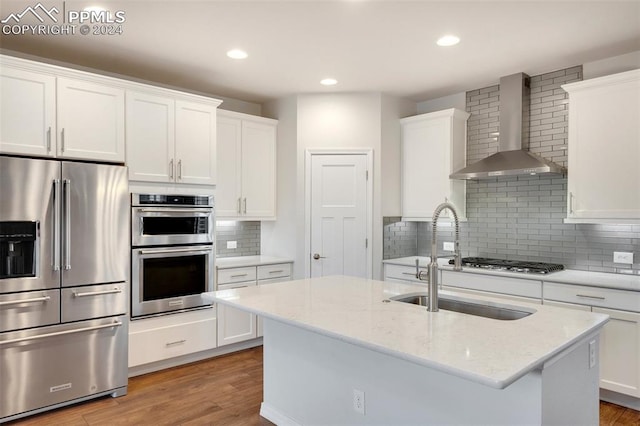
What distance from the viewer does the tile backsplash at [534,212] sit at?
3.58m

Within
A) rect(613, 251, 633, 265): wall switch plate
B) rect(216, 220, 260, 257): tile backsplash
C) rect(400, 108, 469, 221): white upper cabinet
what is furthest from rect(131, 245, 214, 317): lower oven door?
rect(613, 251, 633, 265): wall switch plate

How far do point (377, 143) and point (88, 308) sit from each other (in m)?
3.02

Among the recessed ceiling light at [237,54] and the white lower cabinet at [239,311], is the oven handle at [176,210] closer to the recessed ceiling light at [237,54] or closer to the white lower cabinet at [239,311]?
the white lower cabinet at [239,311]

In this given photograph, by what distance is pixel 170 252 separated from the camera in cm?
362

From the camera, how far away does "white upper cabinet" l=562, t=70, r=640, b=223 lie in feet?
10.2

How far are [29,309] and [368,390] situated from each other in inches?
89.2

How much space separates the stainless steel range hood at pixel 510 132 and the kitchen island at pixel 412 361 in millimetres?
1696

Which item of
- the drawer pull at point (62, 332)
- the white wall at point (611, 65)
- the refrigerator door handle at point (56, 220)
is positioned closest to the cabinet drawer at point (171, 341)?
the drawer pull at point (62, 332)

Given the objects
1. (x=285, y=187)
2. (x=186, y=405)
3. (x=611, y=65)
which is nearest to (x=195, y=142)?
(x=285, y=187)

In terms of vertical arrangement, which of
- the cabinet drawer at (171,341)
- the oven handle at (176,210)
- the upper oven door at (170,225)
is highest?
the oven handle at (176,210)

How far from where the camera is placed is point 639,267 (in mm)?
3348

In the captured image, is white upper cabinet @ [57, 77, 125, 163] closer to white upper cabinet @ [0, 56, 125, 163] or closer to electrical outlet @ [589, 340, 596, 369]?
white upper cabinet @ [0, 56, 125, 163]

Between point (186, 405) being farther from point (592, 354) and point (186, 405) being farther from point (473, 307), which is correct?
point (592, 354)

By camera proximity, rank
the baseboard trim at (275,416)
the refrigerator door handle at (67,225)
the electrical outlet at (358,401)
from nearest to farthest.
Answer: the electrical outlet at (358,401) → the baseboard trim at (275,416) → the refrigerator door handle at (67,225)
